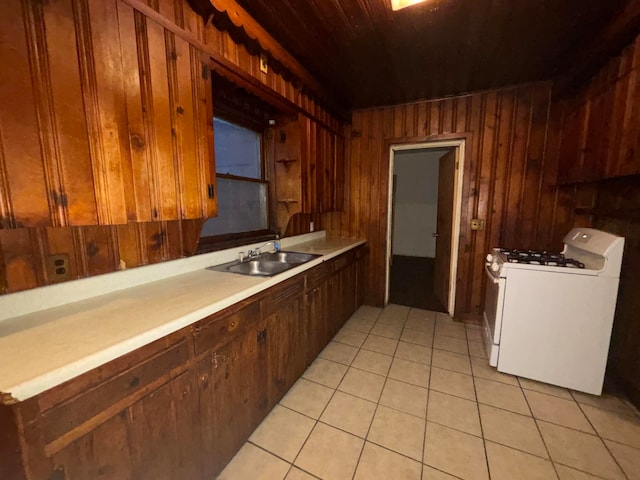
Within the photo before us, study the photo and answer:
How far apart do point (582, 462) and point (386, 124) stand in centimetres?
323

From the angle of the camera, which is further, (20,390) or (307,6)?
(307,6)

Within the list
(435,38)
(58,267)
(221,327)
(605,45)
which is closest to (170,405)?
(221,327)

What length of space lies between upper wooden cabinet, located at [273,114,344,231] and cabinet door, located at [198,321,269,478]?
1.38 meters

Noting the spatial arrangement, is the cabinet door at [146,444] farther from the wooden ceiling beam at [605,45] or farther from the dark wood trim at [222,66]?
the wooden ceiling beam at [605,45]

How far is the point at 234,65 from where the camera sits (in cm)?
164

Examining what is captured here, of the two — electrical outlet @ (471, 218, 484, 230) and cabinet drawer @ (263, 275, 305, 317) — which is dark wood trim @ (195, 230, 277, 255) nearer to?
cabinet drawer @ (263, 275, 305, 317)

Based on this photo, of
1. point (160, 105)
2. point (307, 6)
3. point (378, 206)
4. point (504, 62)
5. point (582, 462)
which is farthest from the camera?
point (378, 206)

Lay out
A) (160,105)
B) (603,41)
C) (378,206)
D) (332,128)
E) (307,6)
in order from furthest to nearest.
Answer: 1. (378,206)
2. (332,128)
3. (603,41)
4. (307,6)
5. (160,105)

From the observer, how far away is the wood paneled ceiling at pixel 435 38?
159cm

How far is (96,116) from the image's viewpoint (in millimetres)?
1035

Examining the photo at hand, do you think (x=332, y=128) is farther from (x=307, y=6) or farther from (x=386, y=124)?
(x=307, y=6)

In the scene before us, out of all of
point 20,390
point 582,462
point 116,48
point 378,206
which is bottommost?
point 582,462

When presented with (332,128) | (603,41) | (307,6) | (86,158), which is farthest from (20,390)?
(603,41)

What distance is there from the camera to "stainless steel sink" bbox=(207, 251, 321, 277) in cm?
199
